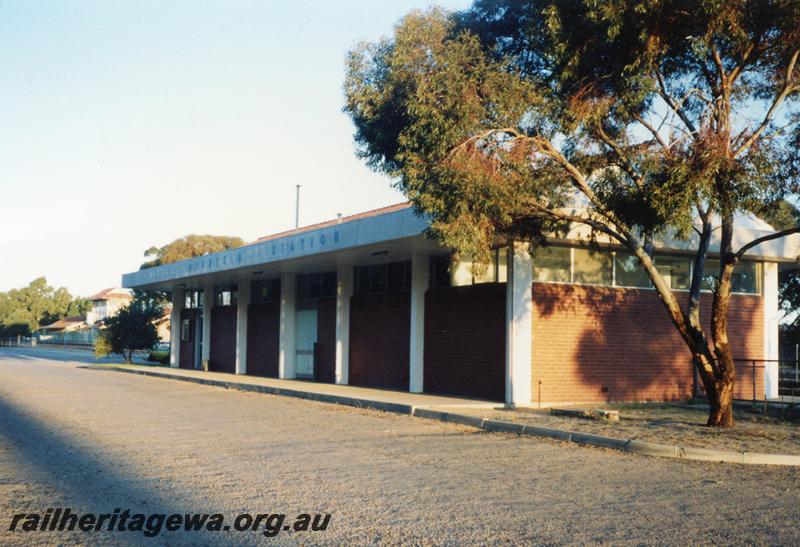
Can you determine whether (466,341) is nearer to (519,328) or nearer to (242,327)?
(519,328)

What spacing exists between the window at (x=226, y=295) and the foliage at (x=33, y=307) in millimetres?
86531

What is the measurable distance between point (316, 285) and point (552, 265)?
10895mm

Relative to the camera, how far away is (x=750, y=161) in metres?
13.5

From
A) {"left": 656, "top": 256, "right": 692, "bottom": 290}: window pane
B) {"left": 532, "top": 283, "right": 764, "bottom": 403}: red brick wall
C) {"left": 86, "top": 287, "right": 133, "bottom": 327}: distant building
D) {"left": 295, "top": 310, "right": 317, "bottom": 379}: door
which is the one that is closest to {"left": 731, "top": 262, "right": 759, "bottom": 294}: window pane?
{"left": 532, "top": 283, "right": 764, "bottom": 403}: red brick wall

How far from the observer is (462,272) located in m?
21.8

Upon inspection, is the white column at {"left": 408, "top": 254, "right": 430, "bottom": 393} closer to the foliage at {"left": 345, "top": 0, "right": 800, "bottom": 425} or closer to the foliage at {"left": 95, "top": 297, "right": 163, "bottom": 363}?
the foliage at {"left": 345, "top": 0, "right": 800, "bottom": 425}

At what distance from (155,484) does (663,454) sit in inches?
276

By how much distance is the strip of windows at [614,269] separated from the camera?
65.2 ft

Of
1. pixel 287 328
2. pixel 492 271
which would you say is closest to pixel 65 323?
pixel 287 328

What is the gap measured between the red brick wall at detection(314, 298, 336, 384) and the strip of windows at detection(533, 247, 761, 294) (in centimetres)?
939

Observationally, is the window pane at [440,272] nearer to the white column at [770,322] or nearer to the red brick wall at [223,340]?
the white column at [770,322]

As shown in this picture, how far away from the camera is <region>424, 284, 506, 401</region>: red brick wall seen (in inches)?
785

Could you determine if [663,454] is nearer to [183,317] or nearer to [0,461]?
[0,461]

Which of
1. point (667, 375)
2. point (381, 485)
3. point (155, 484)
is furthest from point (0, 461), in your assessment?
point (667, 375)
